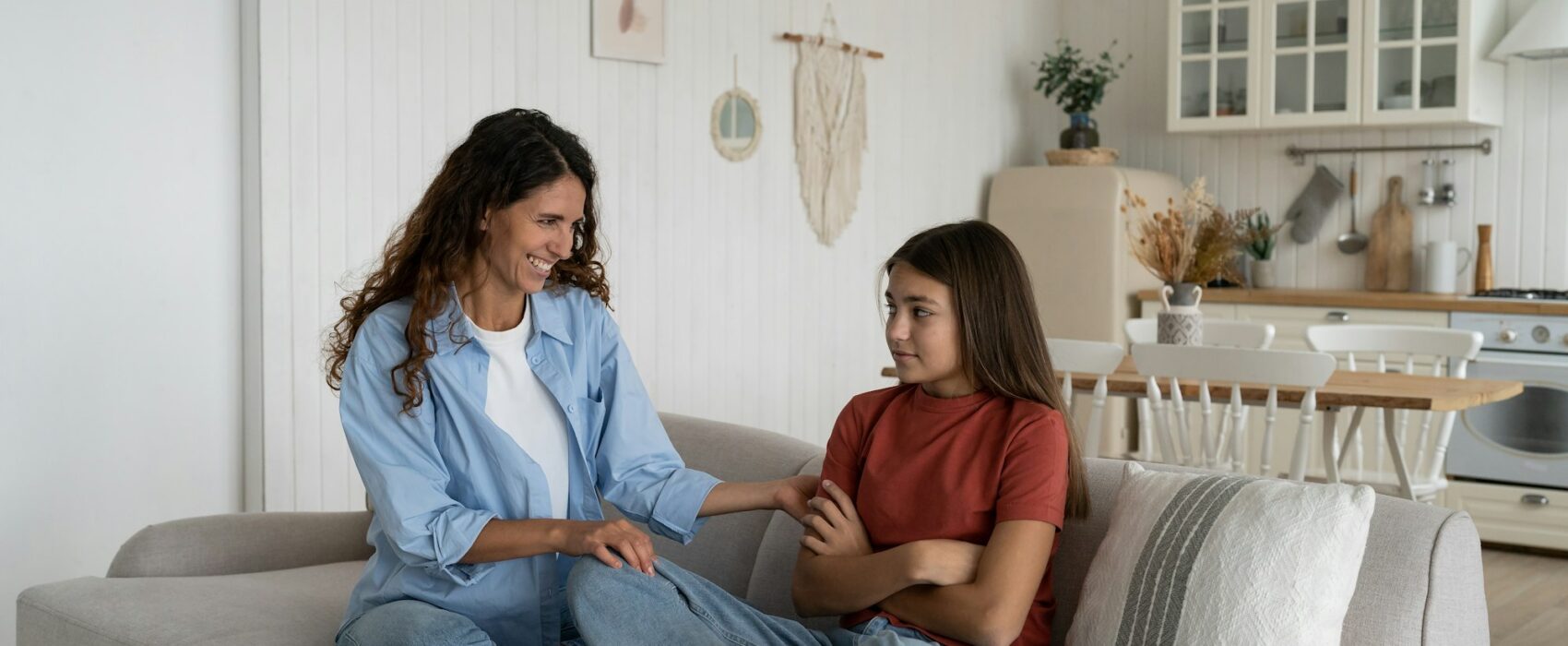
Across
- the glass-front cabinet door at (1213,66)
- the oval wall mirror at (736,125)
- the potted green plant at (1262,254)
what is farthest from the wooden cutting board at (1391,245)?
the oval wall mirror at (736,125)

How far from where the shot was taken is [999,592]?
1.68 metres

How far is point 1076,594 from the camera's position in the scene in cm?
187

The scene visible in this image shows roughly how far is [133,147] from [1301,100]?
3.97 m

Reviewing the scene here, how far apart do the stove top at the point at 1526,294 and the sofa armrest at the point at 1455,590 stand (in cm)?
339

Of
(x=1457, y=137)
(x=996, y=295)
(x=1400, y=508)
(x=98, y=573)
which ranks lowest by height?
(x=98, y=573)

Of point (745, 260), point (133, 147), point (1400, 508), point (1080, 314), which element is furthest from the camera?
point (1080, 314)

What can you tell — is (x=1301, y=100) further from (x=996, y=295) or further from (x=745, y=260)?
(x=996, y=295)

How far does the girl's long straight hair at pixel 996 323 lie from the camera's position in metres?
1.85

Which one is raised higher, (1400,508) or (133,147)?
(133,147)

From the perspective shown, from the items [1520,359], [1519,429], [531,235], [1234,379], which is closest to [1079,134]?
[1520,359]

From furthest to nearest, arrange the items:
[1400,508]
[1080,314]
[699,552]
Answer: [1080,314] < [699,552] < [1400,508]

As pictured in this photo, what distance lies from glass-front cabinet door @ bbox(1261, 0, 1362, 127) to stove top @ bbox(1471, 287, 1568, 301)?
2.48ft

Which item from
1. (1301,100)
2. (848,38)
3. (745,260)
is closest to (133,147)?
(745,260)

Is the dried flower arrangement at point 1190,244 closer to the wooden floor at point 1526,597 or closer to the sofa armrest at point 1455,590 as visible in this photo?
the wooden floor at point 1526,597
